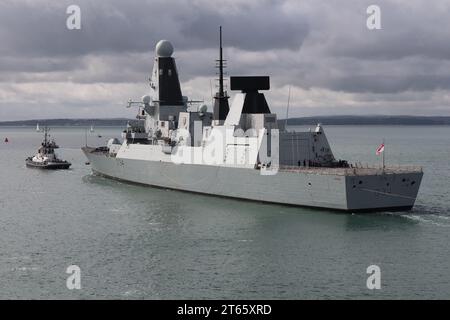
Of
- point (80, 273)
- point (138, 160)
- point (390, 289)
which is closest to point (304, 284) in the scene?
point (390, 289)

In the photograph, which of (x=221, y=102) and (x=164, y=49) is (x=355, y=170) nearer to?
(x=221, y=102)

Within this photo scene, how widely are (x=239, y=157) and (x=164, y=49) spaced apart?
58.7 feet

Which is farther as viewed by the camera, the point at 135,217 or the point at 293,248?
the point at 135,217

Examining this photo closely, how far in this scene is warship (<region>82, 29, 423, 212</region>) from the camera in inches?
1312

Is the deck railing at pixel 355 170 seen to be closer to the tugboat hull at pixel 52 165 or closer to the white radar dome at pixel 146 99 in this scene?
the white radar dome at pixel 146 99

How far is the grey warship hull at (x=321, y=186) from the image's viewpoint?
107ft

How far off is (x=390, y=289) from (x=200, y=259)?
25.0 feet

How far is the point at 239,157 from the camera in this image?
1519 inches

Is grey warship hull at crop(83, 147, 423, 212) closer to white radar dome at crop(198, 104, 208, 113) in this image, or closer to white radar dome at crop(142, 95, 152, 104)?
white radar dome at crop(198, 104, 208, 113)

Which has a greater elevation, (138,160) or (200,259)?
(138,160)

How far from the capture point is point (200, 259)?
81.5ft

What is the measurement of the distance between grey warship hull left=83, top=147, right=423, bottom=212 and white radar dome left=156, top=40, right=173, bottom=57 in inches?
566

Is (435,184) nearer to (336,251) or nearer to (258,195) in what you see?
(258,195)
